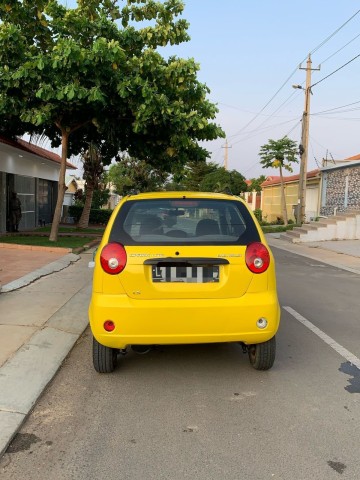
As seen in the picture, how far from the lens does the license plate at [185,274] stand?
390 cm

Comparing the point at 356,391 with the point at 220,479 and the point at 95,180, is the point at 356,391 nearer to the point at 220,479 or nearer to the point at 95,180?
the point at 220,479

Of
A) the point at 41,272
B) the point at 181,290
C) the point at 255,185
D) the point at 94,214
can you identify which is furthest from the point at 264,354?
the point at 255,185

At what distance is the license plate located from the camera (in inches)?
154

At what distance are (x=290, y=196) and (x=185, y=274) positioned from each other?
3435 cm

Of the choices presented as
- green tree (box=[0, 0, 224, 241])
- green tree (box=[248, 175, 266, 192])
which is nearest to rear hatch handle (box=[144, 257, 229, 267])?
green tree (box=[0, 0, 224, 241])

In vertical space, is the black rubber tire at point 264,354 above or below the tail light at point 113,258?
below

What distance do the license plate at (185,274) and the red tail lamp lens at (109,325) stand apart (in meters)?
0.51

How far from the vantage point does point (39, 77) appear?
38.9 ft

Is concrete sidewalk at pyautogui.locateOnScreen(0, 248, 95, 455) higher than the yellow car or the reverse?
the reverse

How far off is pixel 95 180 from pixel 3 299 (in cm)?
1862

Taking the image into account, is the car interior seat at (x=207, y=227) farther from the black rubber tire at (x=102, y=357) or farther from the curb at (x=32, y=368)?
the curb at (x=32, y=368)

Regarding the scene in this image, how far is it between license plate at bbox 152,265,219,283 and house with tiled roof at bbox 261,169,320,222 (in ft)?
83.6

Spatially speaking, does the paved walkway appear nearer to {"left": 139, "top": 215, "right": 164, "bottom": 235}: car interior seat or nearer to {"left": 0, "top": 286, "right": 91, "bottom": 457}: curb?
{"left": 0, "top": 286, "right": 91, "bottom": 457}: curb

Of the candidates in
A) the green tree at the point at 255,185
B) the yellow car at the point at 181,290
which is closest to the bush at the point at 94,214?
the green tree at the point at 255,185
